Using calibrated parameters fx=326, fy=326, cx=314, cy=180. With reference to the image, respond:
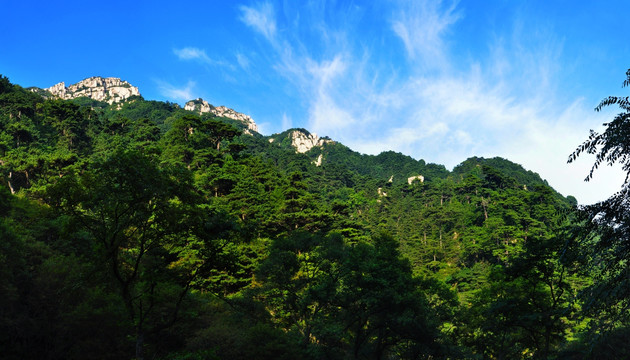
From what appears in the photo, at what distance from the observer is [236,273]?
22094 mm

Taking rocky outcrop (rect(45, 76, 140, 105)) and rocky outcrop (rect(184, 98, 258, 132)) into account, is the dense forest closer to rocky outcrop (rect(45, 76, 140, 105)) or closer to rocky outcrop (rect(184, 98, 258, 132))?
rocky outcrop (rect(45, 76, 140, 105))

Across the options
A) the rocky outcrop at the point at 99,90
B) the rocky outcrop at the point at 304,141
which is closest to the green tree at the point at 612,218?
the rocky outcrop at the point at 304,141

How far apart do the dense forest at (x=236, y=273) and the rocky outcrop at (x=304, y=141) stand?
346 ft

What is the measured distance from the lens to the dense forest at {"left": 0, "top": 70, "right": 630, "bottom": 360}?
861 cm

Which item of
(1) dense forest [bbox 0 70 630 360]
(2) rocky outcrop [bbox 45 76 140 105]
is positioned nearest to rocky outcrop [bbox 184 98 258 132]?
(2) rocky outcrop [bbox 45 76 140 105]

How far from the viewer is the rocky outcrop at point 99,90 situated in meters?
137

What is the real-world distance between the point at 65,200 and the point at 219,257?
476cm

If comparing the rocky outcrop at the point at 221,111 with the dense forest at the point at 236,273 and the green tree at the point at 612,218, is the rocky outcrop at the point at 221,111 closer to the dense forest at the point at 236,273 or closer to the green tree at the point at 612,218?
the dense forest at the point at 236,273

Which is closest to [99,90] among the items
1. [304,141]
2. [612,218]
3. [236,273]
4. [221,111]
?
[221,111]

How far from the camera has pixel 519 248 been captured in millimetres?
39750

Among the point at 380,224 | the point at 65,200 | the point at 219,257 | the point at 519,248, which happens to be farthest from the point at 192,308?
the point at 380,224

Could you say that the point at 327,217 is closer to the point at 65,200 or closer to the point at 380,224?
the point at 65,200

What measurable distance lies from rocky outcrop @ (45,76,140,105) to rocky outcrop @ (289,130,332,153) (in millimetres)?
70555

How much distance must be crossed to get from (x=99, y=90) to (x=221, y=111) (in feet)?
180
